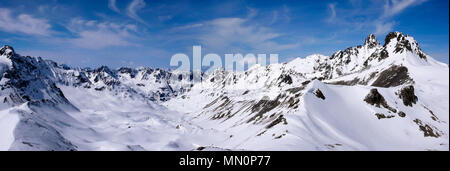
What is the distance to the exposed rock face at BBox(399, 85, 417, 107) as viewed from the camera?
378 feet

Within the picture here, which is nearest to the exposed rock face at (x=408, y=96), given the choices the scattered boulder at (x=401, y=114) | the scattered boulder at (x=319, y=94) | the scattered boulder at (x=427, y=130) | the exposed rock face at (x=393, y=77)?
the scattered boulder at (x=401, y=114)

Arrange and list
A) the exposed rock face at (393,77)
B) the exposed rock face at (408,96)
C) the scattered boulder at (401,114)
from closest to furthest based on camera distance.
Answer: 1. the scattered boulder at (401,114)
2. the exposed rock face at (408,96)
3. the exposed rock face at (393,77)

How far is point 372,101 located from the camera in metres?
113

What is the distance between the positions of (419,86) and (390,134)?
56.5 m

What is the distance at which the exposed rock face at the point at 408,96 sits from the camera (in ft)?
378

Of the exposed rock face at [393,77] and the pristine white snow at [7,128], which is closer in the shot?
the pristine white snow at [7,128]

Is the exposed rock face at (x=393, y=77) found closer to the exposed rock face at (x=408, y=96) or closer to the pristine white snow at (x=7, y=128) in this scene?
the exposed rock face at (x=408, y=96)

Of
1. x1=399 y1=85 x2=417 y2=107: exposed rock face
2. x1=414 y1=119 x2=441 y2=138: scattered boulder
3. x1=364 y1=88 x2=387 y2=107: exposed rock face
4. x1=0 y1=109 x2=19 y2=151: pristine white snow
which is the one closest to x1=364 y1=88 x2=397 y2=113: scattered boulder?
x1=364 y1=88 x2=387 y2=107: exposed rock face

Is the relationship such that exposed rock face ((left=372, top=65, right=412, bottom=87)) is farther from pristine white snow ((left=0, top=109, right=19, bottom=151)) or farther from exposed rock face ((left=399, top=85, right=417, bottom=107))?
pristine white snow ((left=0, top=109, right=19, bottom=151))

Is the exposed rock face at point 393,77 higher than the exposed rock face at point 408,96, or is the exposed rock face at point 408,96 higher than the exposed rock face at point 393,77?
the exposed rock face at point 393,77

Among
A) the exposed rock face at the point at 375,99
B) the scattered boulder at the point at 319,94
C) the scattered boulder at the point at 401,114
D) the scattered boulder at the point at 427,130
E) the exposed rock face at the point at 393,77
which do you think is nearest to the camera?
the scattered boulder at the point at 427,130

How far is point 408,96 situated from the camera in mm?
116625

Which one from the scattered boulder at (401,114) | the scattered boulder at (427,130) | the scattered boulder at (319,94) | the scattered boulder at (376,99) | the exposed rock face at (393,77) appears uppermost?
the exposed rock face at (393,77)
